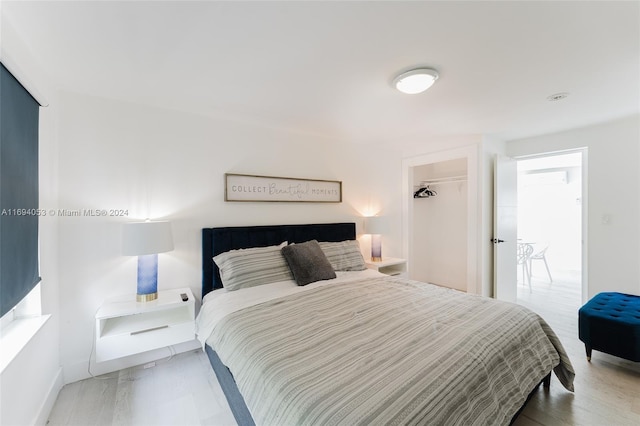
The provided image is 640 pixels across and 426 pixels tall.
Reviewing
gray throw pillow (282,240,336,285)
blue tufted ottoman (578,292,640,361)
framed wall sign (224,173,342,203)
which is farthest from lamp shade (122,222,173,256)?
blue tufted ottoman (578,292,640,361)

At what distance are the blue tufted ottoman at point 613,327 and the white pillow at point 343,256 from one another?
6.58 ft

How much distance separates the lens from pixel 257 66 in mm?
1794

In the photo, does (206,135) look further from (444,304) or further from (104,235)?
(444,304)

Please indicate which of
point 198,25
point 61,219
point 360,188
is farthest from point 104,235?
point 360,188

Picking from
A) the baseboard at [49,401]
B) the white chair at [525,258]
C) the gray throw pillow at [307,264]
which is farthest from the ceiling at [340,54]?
the white chair at [525,258]

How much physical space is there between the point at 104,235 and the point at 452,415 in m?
2.70

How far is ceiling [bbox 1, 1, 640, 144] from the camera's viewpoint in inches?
51.2

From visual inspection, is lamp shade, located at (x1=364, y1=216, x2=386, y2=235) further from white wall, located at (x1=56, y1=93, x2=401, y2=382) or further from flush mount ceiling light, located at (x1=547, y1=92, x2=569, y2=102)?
flush mount ceiling light, located at (x1=547, y1=92, x2=569, y2=102)

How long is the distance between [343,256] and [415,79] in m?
1.92

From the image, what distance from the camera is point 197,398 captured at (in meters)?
1.89

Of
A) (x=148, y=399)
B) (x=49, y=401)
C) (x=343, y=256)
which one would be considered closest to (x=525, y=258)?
(x=343, y=256)

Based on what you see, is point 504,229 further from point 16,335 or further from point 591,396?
point 16,335

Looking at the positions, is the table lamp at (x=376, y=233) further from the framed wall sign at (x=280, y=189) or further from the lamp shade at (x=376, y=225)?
the framed wall sign at (x=280, y=189)

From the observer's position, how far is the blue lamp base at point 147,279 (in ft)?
7.14
